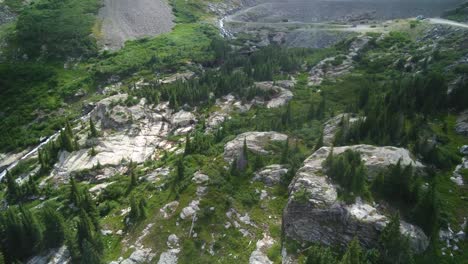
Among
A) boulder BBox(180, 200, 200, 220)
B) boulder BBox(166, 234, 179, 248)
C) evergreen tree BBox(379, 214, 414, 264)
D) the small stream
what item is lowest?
the small stream

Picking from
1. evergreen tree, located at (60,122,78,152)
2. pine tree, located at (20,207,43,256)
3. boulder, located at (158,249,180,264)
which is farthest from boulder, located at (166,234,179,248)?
evergreen tree, located at (60,122,78,152)

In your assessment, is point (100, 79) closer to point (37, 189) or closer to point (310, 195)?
point (37, 189)

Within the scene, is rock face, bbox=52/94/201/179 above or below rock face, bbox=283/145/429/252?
below

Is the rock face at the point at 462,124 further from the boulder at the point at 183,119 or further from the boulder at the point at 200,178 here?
the boulder at the point at 183,119

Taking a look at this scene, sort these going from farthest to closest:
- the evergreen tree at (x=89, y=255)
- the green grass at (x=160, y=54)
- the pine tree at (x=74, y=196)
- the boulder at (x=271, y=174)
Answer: the green grass at (x=160, y=54), the pine tree at (x=74, y=196), the boulder at (x=271, y=174), the evergreen tree at (x=89, y=255)

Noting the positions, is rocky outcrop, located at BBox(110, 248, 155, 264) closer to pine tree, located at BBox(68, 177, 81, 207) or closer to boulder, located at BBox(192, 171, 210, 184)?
boulder, located at BBox(192, 171, 210, 184)

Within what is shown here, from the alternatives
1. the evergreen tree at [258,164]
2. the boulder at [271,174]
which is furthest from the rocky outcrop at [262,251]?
the evergreen tree at [258,164]
